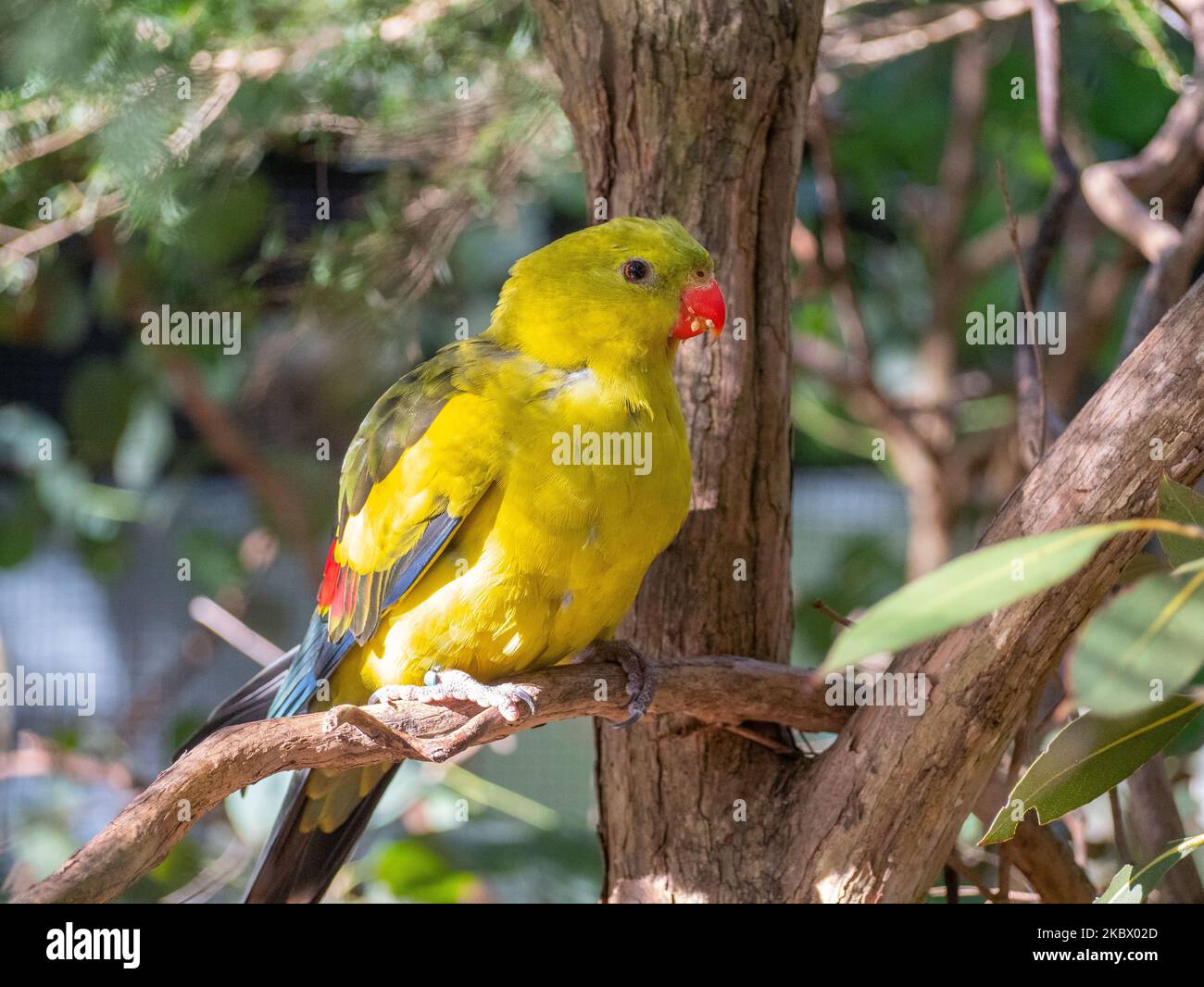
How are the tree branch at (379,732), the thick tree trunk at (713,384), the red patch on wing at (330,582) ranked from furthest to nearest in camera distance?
the red patch on wing at (330,582) → the thick tree trunk at (713,384) → the tree branch at (379,732)

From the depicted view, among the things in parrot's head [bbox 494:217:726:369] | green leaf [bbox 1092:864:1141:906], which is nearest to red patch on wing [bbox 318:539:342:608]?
parrot's head [bbox 494:217:726:369]

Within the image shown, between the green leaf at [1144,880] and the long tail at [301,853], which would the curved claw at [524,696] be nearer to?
the long tail at [301,853]

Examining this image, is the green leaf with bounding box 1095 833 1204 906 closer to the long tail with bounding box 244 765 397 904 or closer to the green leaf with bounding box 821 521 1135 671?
the green leaf with bounding box 821 521 1135 671

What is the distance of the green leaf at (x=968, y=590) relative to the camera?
2.60 feet

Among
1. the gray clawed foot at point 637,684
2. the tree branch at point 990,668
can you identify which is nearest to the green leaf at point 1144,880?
the tree branch at point 990,668

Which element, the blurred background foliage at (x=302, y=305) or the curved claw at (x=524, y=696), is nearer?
the curved claw at (x=524, y=696)

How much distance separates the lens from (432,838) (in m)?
2.60

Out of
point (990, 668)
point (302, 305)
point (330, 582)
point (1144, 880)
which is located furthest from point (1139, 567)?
point (302, 305)

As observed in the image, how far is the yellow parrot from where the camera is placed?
1.52 meters

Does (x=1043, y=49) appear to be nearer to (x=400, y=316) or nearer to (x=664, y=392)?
(x=664, y=392)

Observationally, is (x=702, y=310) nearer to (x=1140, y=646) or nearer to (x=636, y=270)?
(x=636, y=270)

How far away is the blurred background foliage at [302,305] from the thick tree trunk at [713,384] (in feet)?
2.20

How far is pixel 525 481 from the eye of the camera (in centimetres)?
153
